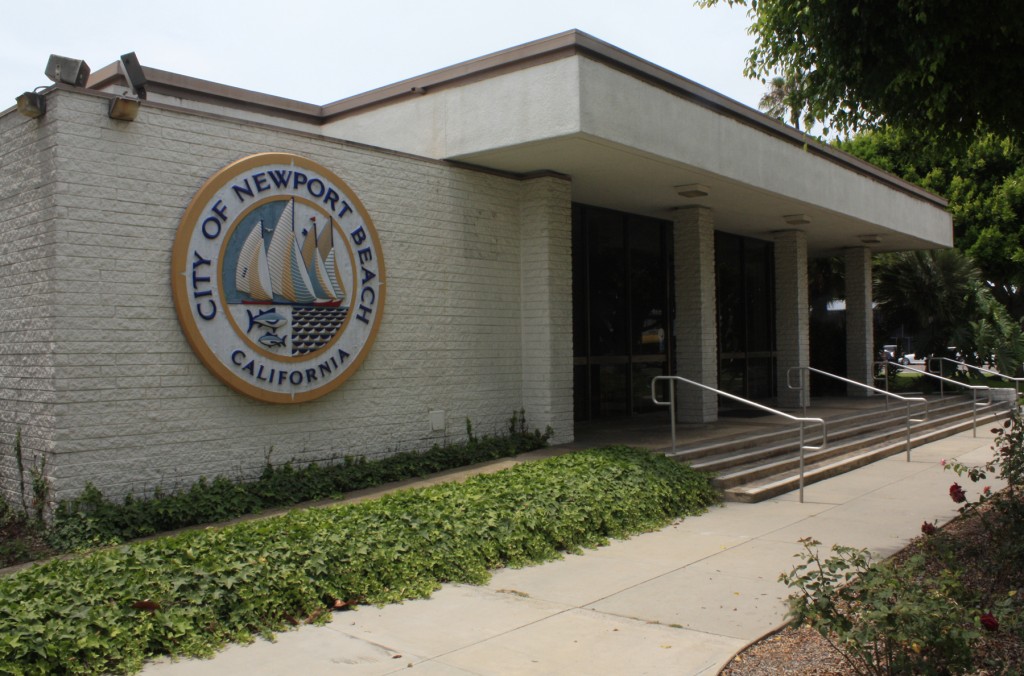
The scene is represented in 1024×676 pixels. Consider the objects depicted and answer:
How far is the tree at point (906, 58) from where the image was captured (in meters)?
7.08

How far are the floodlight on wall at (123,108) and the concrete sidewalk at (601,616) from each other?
4.66 m

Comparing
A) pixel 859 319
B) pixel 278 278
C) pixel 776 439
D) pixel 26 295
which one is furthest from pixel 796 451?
pixel 859 319

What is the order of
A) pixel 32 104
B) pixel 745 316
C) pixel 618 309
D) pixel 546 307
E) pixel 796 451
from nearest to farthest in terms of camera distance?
pixel 32 104 < pixel 546 307 < pixel 796 451 < pixel 618 309 < pixel 745 316

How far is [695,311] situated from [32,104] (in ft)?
33.5

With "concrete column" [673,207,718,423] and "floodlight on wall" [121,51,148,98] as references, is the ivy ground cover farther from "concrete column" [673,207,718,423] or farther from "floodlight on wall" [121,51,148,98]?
"concrete column" [673,207,718,423]

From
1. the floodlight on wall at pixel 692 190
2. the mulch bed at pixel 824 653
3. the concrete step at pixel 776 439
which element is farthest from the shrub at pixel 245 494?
the mulch bed at pixel 824 653

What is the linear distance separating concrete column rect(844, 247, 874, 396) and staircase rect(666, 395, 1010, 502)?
373 centimetres

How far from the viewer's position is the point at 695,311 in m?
14.5

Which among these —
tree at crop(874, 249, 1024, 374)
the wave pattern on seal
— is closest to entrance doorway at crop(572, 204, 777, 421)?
the wave pattern on seal

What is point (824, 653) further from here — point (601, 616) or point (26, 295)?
point (26, 295)

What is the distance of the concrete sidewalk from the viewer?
4.77 meters

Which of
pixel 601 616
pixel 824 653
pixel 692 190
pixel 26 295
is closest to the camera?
pixel 824 653

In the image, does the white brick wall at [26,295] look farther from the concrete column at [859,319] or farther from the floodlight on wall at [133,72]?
the concrete column at [859,319]

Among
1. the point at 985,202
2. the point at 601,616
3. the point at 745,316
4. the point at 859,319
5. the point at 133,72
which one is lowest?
the point at 601,616
